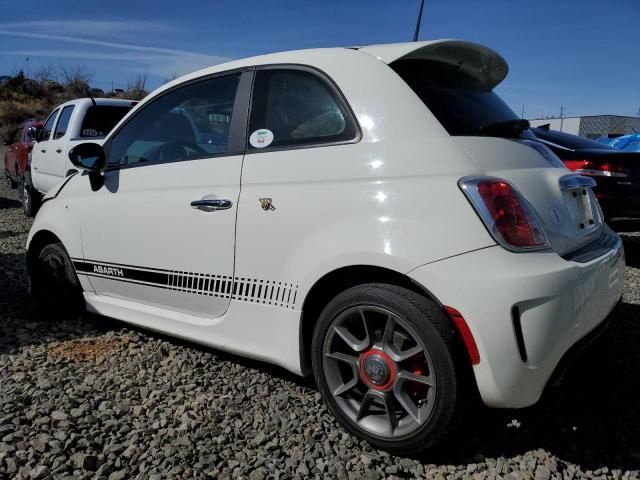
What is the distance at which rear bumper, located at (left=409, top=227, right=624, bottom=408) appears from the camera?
1.93 metres

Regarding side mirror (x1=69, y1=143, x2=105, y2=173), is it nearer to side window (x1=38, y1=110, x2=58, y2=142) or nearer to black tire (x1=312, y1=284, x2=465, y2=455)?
black tire (x1=312, y1=284, x2=465, y2=455)

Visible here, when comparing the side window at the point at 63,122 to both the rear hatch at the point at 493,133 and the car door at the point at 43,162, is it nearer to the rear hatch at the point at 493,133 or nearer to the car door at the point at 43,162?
the car door at the point at 43,162

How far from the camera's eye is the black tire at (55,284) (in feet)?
12.5

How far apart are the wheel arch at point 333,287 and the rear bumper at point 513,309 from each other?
137 millimetres

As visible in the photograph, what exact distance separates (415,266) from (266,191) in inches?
33.3

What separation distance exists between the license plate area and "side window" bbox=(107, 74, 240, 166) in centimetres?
169

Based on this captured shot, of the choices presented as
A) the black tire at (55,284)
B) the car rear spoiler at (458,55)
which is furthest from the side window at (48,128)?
the car rear spoiler at (458,55)

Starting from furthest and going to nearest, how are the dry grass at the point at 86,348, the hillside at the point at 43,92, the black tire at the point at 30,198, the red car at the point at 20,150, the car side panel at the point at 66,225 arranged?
the hillside at the point at 43,92 < the red car at the point at 20,150 < the black tire at the point at 30,198 < the car side panel at the point at 66,225 < the dry grass at the point at 86,348

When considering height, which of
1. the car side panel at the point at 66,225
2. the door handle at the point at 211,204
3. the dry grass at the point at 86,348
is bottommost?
the dry grass at the point at 86,348

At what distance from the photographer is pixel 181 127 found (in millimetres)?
3195

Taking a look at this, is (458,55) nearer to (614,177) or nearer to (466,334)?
(466,334)

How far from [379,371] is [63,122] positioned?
7.17m

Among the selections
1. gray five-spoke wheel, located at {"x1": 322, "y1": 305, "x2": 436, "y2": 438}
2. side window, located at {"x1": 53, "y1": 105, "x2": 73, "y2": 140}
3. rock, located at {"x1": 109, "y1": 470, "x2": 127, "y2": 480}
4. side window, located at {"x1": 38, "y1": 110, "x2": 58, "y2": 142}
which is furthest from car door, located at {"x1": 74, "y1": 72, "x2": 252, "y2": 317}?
side window, located at {"x1": 38, "y1": 110, "x2": 58, "y2": 142}

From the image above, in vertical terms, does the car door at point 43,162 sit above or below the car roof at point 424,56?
below
